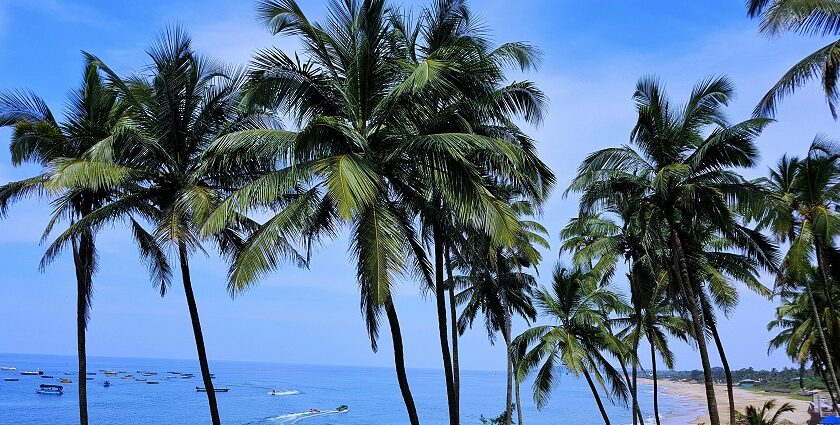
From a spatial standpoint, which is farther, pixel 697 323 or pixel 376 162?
pixel 697 323

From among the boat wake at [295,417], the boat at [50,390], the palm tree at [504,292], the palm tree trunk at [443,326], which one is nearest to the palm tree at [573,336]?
the palm tree at [504,292]

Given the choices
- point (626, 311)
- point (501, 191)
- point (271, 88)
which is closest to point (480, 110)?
point (501, 191)

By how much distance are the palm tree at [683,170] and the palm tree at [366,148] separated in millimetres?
4750

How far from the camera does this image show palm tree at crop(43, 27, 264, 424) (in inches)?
441

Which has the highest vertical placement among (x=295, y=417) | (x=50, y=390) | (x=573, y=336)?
(x=573, y=336)

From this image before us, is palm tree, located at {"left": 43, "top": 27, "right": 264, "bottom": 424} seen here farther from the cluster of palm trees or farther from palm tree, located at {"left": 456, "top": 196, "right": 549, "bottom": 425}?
palm tree, located at {"left": 456, "top": 196, "right": 549, "bottom": 425}

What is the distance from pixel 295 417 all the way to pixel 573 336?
4399 centimetres

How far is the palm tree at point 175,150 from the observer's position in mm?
11211

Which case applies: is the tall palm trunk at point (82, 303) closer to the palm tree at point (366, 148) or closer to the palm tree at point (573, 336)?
the palm tree at point (366, 148)

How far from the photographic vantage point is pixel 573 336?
856 inches

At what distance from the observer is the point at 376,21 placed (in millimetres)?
9898

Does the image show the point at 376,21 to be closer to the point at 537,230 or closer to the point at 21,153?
the point at 21,153

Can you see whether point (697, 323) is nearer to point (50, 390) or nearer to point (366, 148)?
point (366, 148)

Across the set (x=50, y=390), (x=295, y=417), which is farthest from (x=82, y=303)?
(x=50, y=390)
